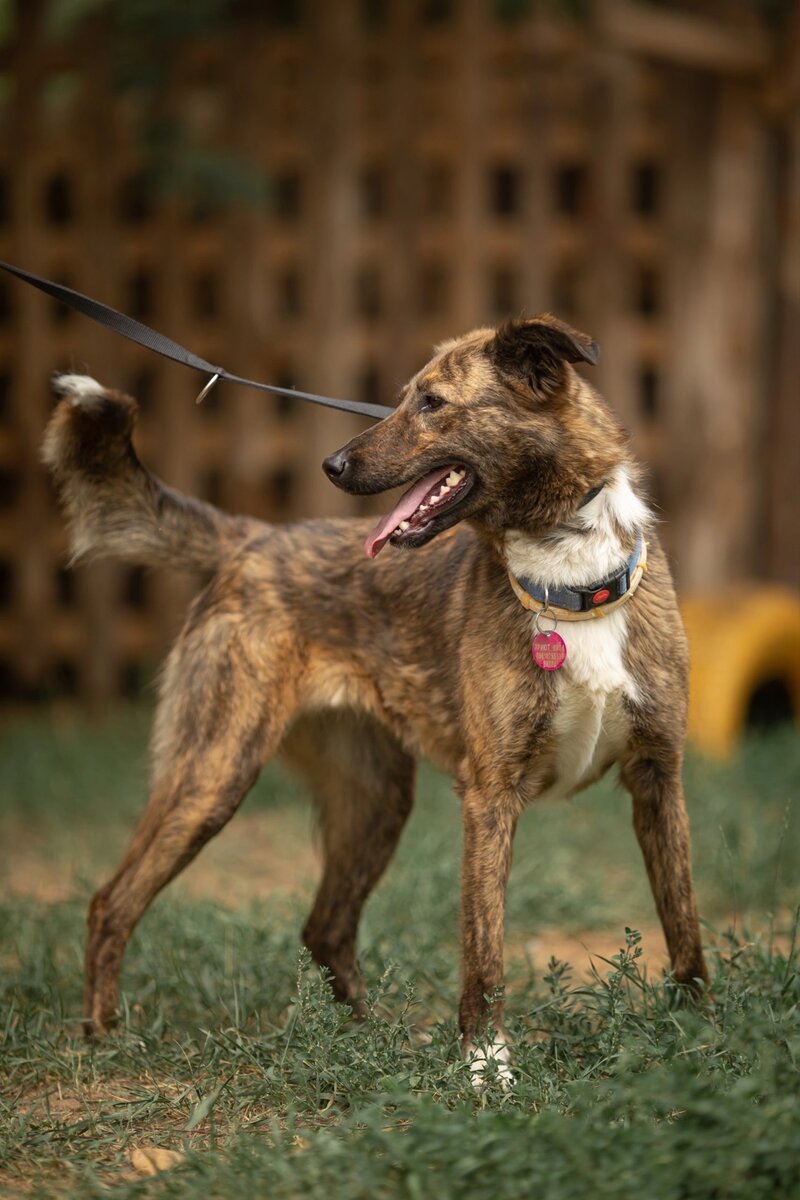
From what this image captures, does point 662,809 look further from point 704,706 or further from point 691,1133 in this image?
point 704,706

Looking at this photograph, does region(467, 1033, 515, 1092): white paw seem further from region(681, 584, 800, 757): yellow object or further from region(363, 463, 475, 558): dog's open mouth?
region(681, 584, 800, 757): yellow object

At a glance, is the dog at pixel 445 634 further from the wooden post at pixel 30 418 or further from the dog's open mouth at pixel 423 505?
the wooden post at pixel 30 418

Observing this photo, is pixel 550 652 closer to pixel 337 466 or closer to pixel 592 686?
pixel 592 686

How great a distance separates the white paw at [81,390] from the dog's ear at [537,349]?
1.06 meters

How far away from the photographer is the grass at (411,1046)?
2.44 m

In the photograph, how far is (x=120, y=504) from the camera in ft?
12.7

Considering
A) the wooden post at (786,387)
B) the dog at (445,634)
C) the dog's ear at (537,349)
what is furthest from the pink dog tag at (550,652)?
the wooden post at (786,387)

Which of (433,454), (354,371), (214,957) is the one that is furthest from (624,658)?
(354,371)

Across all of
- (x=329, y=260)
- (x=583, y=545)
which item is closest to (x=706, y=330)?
(x=329, y=260)

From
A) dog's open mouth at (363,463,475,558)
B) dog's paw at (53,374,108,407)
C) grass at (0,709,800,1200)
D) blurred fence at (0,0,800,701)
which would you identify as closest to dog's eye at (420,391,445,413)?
dog's open mouth at (363,463,475,558)

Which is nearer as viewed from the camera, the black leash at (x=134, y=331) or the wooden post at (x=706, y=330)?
the black leash at (x=134, y=331)

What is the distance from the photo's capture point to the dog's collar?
3225 mm

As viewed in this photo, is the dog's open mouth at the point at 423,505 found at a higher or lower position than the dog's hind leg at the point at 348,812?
higher

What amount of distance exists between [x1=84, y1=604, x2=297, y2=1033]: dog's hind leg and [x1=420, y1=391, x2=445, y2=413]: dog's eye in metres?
0.78
